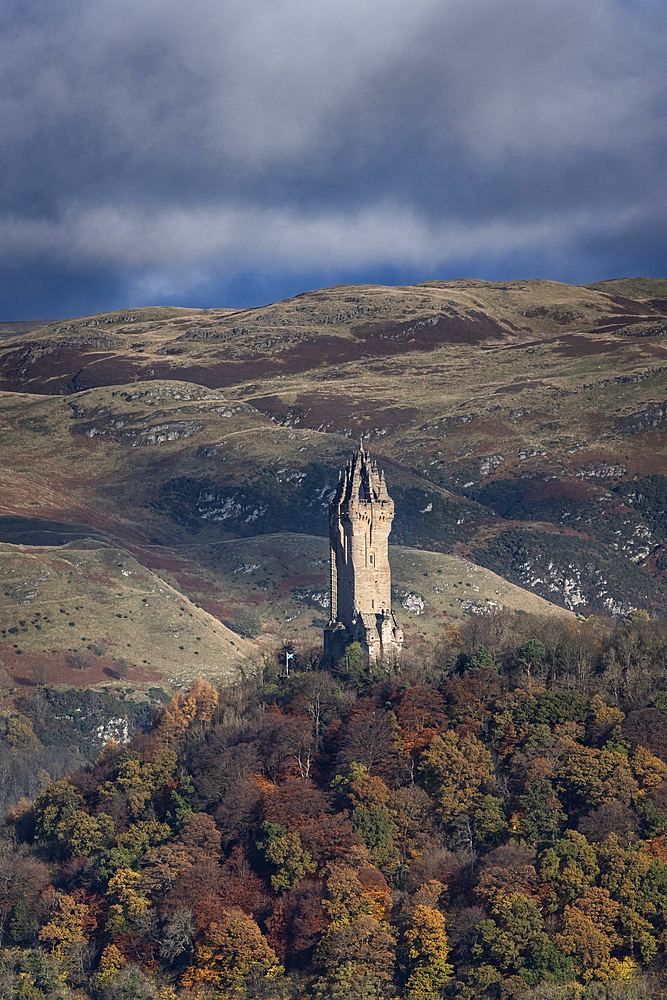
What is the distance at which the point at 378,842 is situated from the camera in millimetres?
95938

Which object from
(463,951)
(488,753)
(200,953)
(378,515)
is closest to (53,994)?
(200,953)

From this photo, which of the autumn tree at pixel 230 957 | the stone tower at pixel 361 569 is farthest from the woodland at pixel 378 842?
Result: the stone tower at pixel 361 569

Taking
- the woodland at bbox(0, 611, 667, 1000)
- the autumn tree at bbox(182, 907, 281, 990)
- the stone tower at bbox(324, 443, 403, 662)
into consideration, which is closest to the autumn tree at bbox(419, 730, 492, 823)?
the woodland at bbox(0, 611, 667, 1000)

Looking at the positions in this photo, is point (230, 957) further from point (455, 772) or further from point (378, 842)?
point (455, 772)

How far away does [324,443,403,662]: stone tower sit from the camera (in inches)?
4601

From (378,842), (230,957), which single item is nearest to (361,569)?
(378,842)

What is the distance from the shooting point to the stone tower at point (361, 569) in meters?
117

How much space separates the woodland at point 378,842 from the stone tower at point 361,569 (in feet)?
8.56

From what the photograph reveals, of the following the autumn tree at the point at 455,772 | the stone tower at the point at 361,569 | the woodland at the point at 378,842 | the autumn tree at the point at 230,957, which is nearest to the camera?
the woodland at the point at 378,842

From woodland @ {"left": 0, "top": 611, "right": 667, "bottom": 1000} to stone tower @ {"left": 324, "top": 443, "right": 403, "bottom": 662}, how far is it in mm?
2610

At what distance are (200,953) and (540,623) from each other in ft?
157

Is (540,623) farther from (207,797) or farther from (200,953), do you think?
(200,953)

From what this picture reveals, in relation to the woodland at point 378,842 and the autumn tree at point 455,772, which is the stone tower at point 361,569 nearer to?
the woodland at point 378,842

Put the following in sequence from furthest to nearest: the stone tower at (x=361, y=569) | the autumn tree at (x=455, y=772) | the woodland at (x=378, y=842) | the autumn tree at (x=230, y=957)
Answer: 1. the stone tower at (x=361, y=569)
2. the autumn tree at (x=455, y=772)
3. the autumn tree at (x=230, y=957)
4. the woodland at (x=378, y=842)
